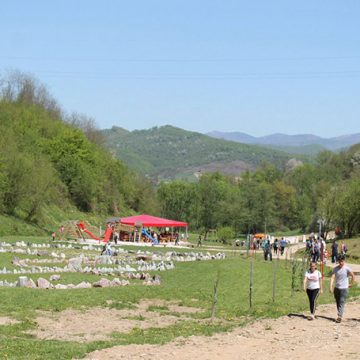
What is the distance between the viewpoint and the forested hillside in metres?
67.8

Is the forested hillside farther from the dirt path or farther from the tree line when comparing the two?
the dirt path

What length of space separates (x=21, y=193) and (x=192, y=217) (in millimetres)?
79717

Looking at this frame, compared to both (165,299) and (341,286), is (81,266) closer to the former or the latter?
(165,299)

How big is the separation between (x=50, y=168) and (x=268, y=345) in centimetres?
6224

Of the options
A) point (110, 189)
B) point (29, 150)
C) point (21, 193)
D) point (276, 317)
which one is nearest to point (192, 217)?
point (110, 189)

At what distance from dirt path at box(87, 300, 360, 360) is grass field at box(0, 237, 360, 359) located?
2.81 feet

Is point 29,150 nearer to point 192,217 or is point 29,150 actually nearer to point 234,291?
point 234,291

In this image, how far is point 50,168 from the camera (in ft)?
254

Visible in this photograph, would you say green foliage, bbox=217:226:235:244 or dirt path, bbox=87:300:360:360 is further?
green foliage, bbox=217:226:235:244

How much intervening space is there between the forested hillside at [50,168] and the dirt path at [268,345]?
4926 centimetres

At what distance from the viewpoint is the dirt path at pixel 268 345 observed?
16328 mm

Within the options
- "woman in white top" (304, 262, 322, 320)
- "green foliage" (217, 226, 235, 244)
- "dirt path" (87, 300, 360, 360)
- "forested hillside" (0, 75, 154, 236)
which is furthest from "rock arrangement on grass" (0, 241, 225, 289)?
"green foliage" (217, 226, 235, 244)

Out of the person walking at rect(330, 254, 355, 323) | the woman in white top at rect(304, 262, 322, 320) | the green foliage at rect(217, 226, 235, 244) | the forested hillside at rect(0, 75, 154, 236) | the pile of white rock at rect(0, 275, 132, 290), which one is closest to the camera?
the person walking at rect(330, 254, 355, 323)

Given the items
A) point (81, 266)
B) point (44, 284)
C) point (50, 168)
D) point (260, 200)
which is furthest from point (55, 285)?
point (260, 200)
